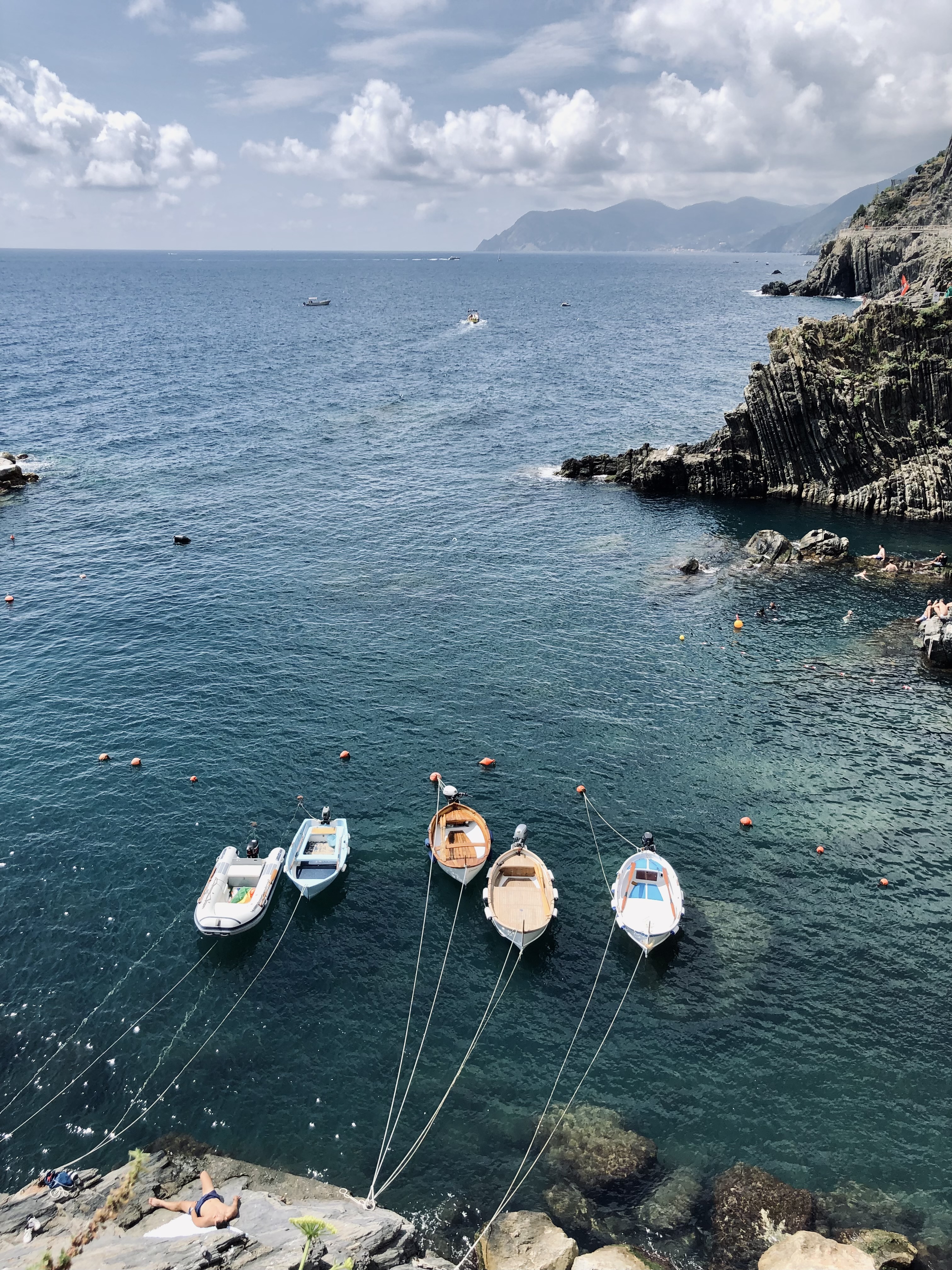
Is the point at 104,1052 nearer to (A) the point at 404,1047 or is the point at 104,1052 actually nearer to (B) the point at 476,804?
(A) the point at 404,1047

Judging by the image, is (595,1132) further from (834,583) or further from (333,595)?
(834,583)

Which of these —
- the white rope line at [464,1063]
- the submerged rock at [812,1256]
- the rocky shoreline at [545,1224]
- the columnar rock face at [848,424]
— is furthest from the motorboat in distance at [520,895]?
the columnar rock face at [848,424]

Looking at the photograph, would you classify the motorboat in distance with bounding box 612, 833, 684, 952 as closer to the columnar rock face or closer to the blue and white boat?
the blue and white boat

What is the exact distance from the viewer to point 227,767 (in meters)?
46.2

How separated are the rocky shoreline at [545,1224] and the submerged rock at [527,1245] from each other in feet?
0.13

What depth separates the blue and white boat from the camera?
38281 millimetres

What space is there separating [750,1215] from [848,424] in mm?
73429

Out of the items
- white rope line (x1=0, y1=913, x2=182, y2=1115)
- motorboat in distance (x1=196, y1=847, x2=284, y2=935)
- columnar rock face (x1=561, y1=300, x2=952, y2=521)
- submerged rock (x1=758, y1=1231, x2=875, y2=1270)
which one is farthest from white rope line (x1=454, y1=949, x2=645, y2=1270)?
columnar rock face (x1=561, y1=300, x2=952, y2=521)

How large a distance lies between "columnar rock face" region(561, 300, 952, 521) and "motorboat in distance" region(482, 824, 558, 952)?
60.0 m

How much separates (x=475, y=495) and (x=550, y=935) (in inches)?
2455

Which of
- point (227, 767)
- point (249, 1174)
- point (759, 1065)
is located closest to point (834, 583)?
point (759, 1065)

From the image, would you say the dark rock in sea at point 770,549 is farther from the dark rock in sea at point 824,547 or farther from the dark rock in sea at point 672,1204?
the dark rock in sea at point 672,1204

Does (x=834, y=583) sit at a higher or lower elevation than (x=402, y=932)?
higher

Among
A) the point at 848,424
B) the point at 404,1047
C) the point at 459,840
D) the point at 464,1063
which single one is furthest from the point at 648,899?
the point at 848,424
